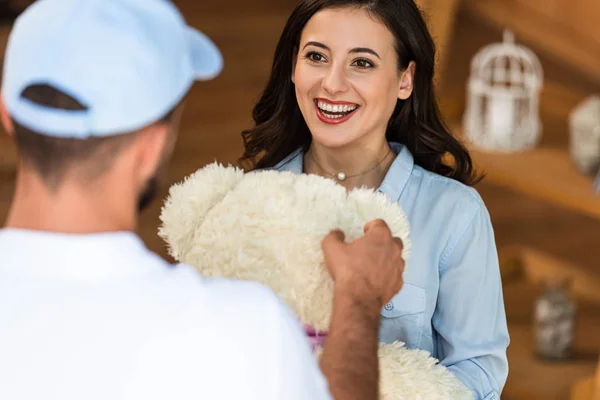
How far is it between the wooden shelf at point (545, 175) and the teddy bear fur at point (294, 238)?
142 cm

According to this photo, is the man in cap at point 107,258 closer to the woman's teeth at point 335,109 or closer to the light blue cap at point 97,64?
the light blue cap at point 97,64

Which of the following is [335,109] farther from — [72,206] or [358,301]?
[72,206]

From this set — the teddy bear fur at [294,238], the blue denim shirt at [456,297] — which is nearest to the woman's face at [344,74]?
the blue denim shirt at [456,297]

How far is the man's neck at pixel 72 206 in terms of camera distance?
1.01 metres

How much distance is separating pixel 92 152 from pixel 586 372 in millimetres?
Result: 2570

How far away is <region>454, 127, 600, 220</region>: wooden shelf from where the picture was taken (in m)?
2.84

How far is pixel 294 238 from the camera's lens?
4.25 ft

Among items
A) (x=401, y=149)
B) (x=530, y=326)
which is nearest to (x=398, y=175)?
(x=401, y=149)

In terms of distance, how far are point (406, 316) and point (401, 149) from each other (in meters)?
0.29

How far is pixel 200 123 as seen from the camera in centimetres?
493

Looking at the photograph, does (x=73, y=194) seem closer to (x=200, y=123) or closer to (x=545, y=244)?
(x=545, y=244)

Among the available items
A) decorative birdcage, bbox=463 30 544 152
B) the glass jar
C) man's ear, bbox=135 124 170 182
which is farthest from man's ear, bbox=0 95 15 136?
the glass jar

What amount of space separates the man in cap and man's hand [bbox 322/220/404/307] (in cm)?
17

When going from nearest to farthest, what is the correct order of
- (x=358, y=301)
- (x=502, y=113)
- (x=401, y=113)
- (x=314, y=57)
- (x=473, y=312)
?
(x=358, y=301) → (x=473, y=312) → (x=314, y=57) → (x=401, y=113) → (x=502, y=113)
